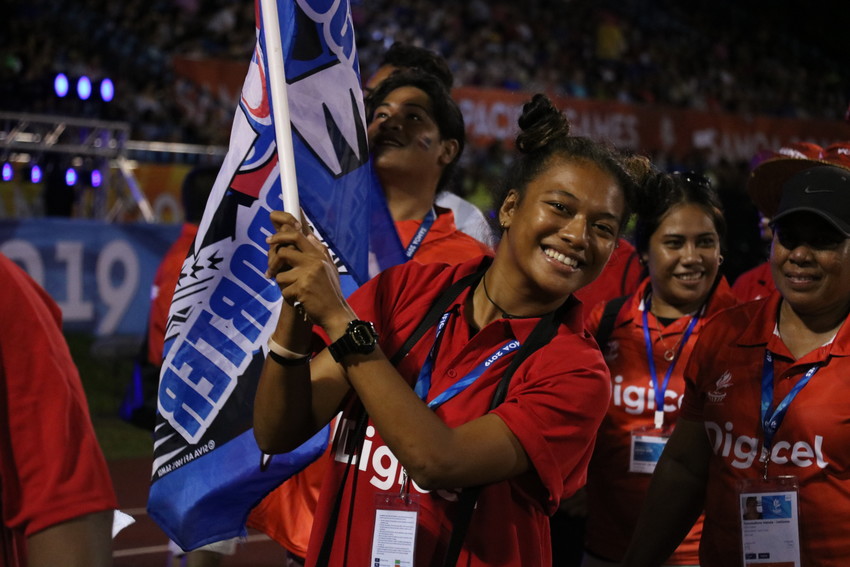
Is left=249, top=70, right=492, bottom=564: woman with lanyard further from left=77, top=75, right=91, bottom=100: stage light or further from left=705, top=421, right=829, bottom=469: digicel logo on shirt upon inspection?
left=77, top=75, right=91, bottom=100: stage light

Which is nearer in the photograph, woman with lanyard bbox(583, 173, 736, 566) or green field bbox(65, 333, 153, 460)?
woman with lanyard bbox(583, 173, 736, 566)

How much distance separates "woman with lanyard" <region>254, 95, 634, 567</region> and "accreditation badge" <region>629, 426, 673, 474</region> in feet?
4.81

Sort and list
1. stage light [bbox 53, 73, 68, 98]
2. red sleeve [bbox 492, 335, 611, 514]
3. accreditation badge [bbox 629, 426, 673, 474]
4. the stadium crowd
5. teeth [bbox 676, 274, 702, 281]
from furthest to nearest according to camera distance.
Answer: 1. the stadium crowd
2. stage light [bbox 53, 73, 68, 98]
3. teeth [bbox 676, 274, 702, 281]
4. accreditation badge [bbox 629, 426, 673, 474]
5. red sleeve [bbox 492, 335, 611, 514]

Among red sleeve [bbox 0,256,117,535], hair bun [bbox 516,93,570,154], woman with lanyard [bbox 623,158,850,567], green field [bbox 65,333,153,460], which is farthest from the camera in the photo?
green field [bbox 65,333,153,460]

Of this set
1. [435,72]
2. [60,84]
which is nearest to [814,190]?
[435,72]

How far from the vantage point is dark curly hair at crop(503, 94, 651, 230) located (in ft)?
8.13

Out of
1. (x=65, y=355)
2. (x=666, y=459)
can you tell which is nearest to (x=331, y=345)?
(x=65, y=355)

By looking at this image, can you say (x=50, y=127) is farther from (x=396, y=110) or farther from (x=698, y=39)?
(x=698, y=39)

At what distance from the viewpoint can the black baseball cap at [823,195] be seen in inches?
106

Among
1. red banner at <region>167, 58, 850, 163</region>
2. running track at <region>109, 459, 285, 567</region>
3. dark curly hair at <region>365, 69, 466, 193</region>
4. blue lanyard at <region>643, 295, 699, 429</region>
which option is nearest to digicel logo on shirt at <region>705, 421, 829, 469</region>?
blue lanyard at <region>643, 295, 699, 429</region>

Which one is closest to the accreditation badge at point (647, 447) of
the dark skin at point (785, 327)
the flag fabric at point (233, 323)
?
the dark skin at point (785, 327)

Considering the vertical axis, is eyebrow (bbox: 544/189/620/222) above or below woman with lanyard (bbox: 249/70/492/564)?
below

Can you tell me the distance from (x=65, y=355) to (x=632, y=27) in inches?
994

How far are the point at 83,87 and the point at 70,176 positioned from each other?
100 cm
